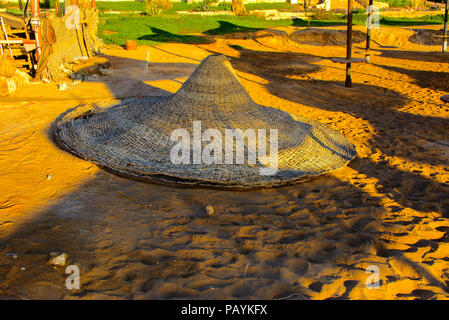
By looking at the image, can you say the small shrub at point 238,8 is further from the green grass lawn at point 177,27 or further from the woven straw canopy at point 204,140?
the woven straw canopy at point 204,140

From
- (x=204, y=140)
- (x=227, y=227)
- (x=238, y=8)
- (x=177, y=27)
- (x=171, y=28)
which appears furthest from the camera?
(x=238, y=8)

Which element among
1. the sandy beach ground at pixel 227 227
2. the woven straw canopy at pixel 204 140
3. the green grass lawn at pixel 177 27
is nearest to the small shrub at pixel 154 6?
the green grass lawn at pixel 177 27

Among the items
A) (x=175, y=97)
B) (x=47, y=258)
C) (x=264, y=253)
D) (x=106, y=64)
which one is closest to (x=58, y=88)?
(x=106, y=64)

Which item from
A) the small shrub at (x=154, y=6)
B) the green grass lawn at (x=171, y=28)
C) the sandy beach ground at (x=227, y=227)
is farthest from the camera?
the small shrub at (x=154, y=6)

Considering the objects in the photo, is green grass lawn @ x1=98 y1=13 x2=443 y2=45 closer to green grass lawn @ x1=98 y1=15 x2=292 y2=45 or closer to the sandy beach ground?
green grass lawn @ x1=98 y1=15 x2=292 y2=45

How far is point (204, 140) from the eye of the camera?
163 inches

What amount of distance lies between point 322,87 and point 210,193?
665cm

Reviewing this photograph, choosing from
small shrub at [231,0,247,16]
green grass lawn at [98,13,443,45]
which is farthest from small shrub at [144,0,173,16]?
small shrub at [231,0,247,16]

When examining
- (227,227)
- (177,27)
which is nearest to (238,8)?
(177,27)

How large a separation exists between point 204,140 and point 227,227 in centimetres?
148

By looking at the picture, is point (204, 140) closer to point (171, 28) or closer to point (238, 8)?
point (171, 28)

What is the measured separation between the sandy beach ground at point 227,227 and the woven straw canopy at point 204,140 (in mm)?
157

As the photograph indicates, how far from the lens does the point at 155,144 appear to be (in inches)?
163

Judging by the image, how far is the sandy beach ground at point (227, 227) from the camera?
218 centimetres
